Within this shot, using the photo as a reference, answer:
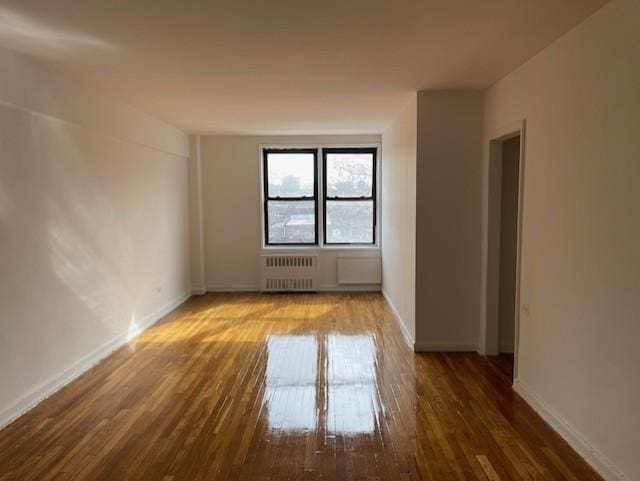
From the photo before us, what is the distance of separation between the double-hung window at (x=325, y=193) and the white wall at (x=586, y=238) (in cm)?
421

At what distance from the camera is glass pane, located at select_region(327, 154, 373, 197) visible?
774 centimetres

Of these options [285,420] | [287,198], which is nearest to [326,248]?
[287,198]

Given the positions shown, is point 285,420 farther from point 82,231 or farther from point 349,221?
point 349,221

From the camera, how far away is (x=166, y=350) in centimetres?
480

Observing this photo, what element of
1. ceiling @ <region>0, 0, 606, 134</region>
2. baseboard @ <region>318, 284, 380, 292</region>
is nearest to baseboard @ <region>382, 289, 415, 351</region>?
baseboard @ <region>318, 284, 380, 292</region>

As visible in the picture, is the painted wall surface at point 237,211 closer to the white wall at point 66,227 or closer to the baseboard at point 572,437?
the white wall at point 66,227

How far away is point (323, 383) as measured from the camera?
3875mm

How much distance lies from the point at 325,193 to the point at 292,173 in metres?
0.64

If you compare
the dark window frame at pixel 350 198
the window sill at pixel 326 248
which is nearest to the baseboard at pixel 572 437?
the window sill at pixel 326 248

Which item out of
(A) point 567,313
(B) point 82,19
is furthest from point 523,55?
(B) point 82,19

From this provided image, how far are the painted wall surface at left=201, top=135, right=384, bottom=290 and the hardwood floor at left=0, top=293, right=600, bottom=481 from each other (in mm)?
2677

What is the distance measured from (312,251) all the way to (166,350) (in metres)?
3.34

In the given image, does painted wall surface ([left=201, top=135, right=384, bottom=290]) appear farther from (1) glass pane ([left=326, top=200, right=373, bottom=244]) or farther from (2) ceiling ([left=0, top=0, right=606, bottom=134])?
(2) ceiling ([left=0, top=0, right=606, bottom=134])

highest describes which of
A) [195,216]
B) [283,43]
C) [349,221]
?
[283,43]
